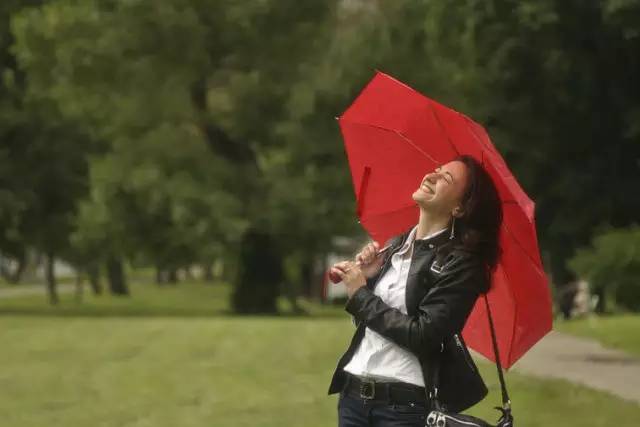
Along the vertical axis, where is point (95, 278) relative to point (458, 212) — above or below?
below

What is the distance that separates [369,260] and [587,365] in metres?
10.5

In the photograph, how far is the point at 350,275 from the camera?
3.97 m

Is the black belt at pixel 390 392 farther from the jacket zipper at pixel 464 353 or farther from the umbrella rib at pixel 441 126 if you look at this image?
the umbrella rib at pixel 441 126

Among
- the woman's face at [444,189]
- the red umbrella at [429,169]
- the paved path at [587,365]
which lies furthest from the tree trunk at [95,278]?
the woman's face at [444,189]

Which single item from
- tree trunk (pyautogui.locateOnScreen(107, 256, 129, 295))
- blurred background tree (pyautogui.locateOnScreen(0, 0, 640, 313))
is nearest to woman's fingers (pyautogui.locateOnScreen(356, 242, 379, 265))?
blurred background tree (pyautogui.locateOnScreen(0, 0, 640, 313))

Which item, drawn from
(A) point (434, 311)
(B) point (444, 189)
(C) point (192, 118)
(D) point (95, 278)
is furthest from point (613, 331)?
(D) point (95, 278)

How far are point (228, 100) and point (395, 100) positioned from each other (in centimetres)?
2671

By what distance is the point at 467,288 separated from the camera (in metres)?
3.85

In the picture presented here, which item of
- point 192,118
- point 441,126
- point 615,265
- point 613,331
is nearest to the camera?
point 441,126

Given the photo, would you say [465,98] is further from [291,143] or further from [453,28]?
[291,143]

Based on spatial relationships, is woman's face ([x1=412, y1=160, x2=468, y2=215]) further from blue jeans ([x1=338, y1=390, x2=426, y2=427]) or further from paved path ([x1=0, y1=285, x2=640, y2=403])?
paved path ([x1=0, y1=285, x2=640, y2=403])

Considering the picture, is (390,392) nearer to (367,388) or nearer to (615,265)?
(367,388)

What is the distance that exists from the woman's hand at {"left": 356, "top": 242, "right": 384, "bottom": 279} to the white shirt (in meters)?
0.06

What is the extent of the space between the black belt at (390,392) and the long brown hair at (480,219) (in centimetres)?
46
